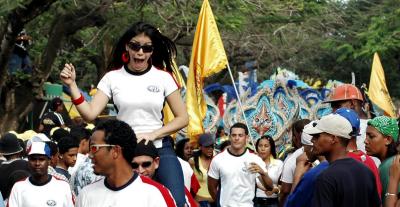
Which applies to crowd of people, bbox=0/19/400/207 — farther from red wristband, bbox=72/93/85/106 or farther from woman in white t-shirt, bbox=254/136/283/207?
woman in white t-shirt, bbox=254/136/283/207

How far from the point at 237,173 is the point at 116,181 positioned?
302 inches

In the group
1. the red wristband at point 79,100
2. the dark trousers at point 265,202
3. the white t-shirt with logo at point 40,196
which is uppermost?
the red wristband at point 79,100

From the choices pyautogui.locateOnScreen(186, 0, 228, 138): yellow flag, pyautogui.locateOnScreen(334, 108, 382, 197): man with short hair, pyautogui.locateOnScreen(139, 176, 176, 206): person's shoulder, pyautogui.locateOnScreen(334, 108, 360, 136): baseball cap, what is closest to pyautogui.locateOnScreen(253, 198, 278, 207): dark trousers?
pyautogui.locateOnScreen(186, 0, 228, 138): yellow flag

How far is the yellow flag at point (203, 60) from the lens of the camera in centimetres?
1334

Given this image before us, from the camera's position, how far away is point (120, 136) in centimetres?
612

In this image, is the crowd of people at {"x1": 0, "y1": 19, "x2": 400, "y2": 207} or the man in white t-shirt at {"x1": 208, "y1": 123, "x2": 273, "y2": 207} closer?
the crowd of people at {"x1": 0, "y1": 19, "x2": 400, "y2": 207}

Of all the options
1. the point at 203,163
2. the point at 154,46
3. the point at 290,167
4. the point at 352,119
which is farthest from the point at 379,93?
the point at 154,46

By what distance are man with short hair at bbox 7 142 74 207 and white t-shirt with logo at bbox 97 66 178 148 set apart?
2280mm

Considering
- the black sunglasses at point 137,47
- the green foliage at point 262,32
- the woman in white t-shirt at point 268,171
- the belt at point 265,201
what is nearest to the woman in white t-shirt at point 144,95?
the black sunglasses at point 137,47

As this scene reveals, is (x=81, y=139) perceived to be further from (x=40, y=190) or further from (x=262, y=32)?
(x=262, y=32)

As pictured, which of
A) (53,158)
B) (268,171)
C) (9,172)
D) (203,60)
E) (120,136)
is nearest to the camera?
(120,136)

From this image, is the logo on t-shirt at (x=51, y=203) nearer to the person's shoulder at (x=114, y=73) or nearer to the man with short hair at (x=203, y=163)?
the person's shoulder at (x=114, y=73)

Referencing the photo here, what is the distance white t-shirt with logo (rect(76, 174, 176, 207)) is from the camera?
19.7ft

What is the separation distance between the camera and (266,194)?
1399 centimetres
